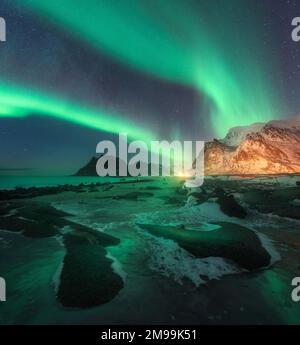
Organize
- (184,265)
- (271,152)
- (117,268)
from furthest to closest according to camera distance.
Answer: (271,152)
(184,265)
(117,268)

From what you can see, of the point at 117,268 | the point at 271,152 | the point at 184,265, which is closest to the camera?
the point at 117,268

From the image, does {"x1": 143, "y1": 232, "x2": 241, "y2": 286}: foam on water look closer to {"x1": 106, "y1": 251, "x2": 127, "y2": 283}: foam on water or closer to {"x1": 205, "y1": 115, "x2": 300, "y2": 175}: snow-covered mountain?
{"x1": 106, "y1": 251, "x2": 127, "y2": 283}: foam on water

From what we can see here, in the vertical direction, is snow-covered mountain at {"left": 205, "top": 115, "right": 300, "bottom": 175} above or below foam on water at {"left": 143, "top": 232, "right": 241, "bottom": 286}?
above

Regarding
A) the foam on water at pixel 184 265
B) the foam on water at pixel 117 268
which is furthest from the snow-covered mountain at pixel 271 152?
the foam on water at pixel 117 268

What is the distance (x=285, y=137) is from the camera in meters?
180

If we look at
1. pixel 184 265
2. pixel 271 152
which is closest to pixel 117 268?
pixel 184 265

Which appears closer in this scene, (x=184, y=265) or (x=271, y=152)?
(x=184, y=265)

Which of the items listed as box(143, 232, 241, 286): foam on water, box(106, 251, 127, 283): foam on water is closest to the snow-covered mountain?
box(143, 232, 241, 286): foam on water

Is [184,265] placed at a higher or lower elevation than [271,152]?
lower

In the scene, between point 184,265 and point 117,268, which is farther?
point 184,265

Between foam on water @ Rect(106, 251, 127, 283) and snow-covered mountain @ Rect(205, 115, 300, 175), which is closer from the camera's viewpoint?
foam on water @ Rect(106, 251, 127, 283)

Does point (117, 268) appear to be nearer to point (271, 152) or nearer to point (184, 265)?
point (184, 265)
